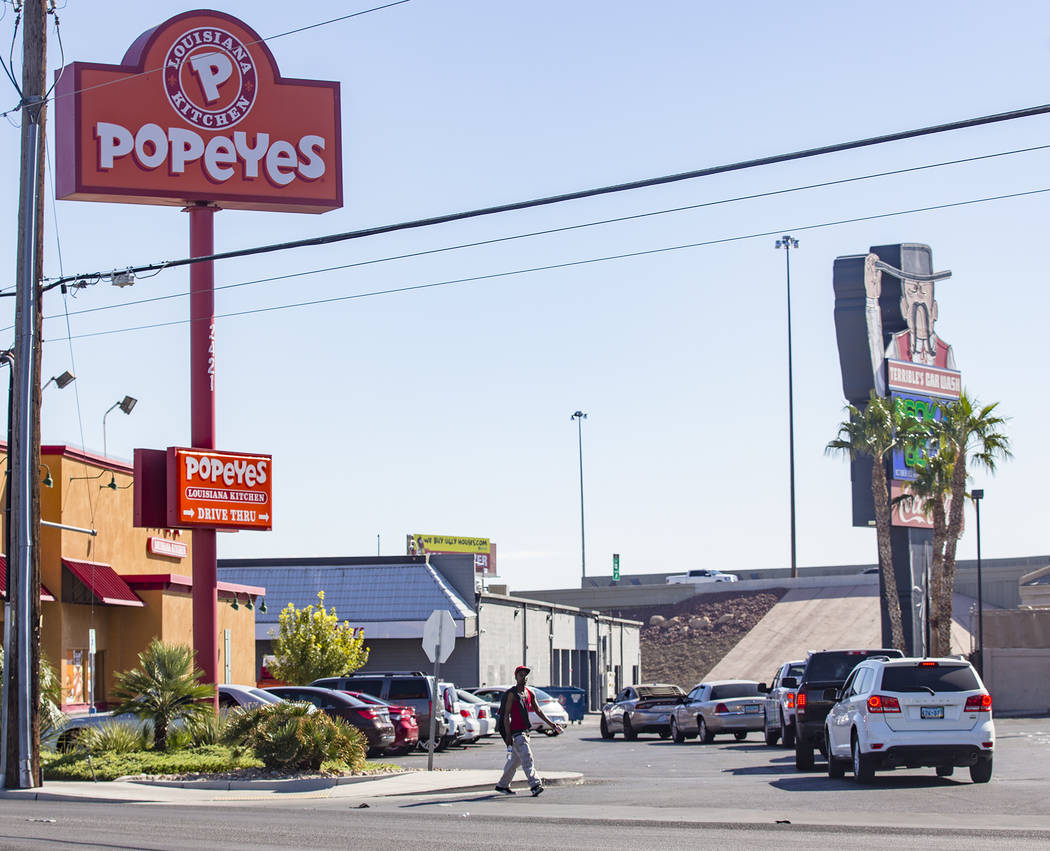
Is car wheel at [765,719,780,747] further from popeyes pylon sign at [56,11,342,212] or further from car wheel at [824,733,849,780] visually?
popeyes pylon sign at [56,11,342,212]

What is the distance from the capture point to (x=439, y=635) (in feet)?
83.3

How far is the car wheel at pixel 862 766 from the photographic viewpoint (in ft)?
64.2

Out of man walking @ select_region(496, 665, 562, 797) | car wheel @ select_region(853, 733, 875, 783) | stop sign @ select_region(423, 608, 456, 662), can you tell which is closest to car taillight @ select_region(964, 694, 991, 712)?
car wheel @ select_region(853, 733, 875, 783)

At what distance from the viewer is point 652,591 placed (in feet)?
311

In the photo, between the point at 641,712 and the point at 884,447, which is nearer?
the point at 641,712

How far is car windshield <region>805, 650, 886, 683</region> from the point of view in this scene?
2570cm

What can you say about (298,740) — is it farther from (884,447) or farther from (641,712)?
(884,447)

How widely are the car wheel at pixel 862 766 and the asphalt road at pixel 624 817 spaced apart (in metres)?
0.21

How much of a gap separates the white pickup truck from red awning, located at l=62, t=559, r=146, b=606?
6435 centimetres

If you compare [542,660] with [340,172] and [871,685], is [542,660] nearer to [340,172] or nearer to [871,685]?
[340,172]

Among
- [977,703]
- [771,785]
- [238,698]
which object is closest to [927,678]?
[977,703]

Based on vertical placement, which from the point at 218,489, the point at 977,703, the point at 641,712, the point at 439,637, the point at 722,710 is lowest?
the point at 641,712

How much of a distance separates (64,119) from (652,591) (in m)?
69.1

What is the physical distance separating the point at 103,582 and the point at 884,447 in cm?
3100
